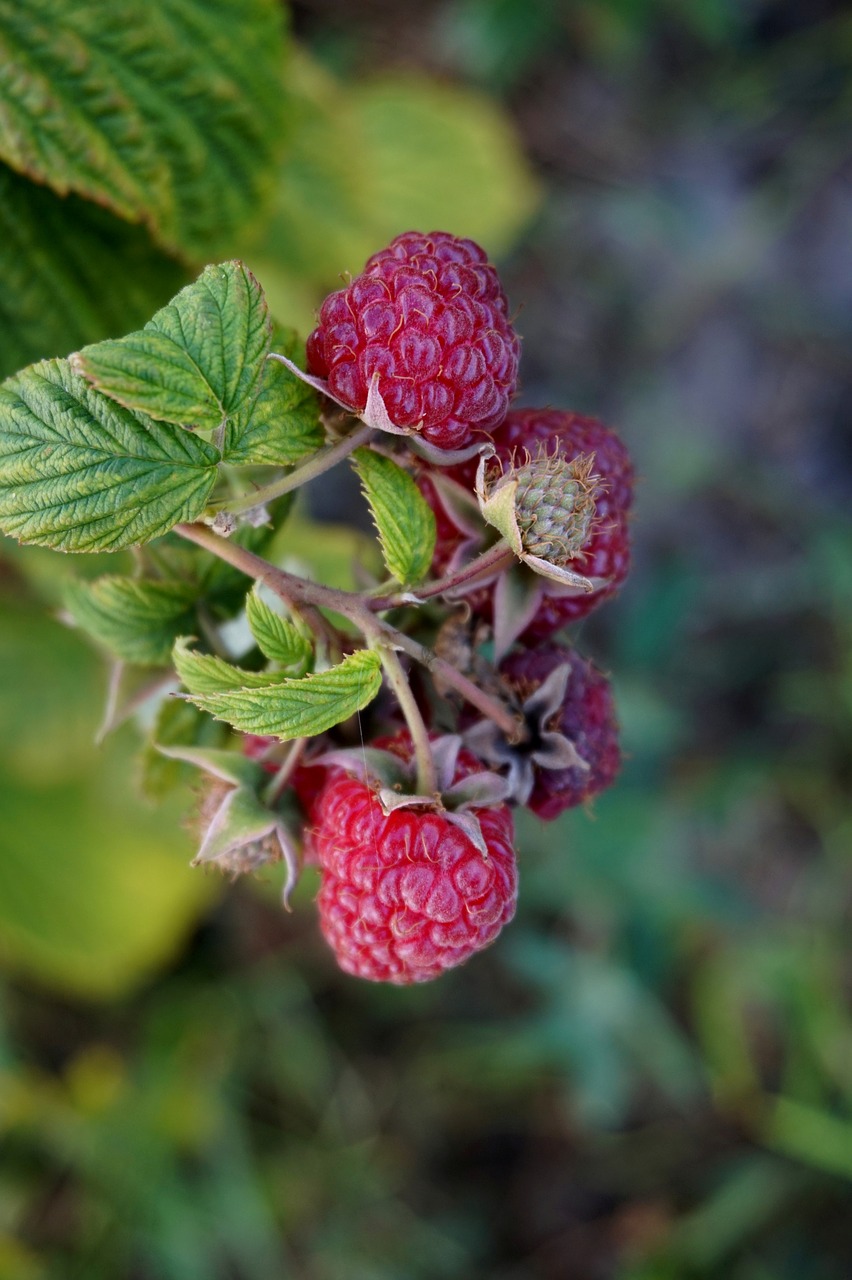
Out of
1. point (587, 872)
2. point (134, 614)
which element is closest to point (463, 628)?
point (134, 614)

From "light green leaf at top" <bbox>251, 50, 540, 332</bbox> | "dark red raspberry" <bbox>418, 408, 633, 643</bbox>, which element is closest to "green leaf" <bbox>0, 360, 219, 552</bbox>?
"dark red raspberry" <bbox>418, 408, 633, 643</bbox>

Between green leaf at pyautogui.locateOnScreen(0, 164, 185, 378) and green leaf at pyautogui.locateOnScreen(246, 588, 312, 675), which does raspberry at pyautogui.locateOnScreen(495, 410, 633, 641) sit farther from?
green leaf at pyautogui.locateOnScreen(0, 164, 185, 378)

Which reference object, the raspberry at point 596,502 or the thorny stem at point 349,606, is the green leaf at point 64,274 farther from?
the raspberry at point 596,502

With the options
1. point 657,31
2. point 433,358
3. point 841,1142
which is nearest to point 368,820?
point 433,358

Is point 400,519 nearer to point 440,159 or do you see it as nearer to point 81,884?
point 81,884

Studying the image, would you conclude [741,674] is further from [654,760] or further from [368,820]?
[368,820]

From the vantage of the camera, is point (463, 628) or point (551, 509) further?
point (463, 628)
